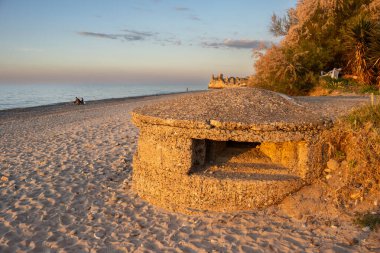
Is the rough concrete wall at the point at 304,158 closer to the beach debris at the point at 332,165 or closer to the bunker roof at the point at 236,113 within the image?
the beach debris at the point at 332,165

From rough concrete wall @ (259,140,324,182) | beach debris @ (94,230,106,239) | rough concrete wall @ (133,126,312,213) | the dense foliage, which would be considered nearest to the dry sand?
beach debris @ (94,230,106,239)

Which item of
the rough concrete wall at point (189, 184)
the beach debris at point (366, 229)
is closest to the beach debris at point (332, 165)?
the rough concrete wall at point (189, 184)

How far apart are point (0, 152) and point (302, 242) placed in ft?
27.0

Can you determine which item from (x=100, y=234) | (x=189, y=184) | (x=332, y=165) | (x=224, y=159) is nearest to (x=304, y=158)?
(x=332, y=165)

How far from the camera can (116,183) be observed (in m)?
5.79

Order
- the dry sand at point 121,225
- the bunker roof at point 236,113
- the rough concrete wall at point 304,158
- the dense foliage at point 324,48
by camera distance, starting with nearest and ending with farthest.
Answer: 1. the dry sand at point 121,225
2. the bunker roof at point 236,113
3. the rough concrete wall at point 304,158
4. the dense foliage at point 324,48

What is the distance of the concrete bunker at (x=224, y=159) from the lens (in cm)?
412

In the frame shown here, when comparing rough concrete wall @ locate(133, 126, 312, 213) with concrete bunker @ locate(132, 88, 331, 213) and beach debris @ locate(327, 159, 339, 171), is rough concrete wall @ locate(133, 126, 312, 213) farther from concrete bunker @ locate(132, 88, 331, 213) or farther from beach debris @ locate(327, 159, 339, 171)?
beach debris @ locate(327, 159, 339, 171)

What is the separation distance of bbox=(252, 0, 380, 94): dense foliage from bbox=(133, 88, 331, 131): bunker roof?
10934mm

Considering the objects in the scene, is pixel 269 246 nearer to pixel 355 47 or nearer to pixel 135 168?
pixel 135 168

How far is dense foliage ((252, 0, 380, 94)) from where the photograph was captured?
14.1 metres

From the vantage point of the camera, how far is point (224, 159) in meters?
5.09

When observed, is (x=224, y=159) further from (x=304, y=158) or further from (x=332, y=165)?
(x=332, y=165)

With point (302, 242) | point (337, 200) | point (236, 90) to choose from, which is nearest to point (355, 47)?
point (236, 90)
